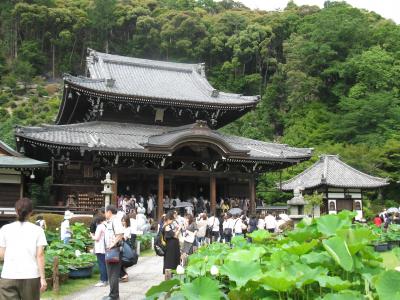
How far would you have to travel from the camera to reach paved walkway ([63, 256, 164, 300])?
8.48 m

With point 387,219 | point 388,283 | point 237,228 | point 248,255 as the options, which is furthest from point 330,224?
point 387,219

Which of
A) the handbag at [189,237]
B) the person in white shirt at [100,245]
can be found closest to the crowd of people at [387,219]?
the handbag at [189,237]

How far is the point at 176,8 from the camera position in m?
72.1

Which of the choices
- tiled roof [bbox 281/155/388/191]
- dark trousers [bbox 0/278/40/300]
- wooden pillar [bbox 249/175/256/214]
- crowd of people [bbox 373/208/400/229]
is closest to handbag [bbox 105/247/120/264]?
dark trousers [bbox 0/278/40/300]

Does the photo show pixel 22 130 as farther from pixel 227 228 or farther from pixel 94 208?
pixel 227 228

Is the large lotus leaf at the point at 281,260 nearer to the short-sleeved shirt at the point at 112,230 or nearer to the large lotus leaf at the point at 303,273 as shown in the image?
the large lotus leaf at the point at 303,273

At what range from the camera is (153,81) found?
89.0 ft

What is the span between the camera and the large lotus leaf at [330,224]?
4.60 m

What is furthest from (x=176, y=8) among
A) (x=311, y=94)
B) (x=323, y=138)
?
(x=323, y=138)

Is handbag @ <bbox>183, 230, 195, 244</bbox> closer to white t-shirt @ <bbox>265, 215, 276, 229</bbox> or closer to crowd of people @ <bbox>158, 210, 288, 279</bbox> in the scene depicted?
crowd of people @ <bbox>158, 210, 288, 279</bbox>

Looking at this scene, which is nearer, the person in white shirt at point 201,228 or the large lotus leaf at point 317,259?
the large lotus leaf at point 317,259

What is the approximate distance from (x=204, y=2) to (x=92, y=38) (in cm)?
2298

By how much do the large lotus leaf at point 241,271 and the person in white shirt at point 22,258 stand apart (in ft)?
8.36

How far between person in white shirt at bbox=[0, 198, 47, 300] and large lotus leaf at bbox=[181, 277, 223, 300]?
8.01ft
